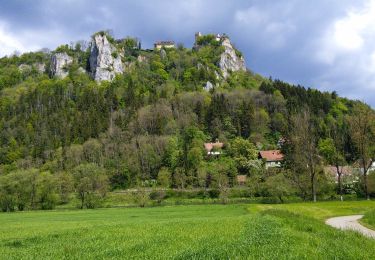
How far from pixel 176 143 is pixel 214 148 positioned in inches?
551

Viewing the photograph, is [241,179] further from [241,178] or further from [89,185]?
[89,185]

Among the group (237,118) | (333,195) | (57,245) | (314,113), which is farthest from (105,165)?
(57,245)

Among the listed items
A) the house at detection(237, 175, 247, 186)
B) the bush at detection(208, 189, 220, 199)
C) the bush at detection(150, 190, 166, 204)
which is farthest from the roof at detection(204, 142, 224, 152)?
the bush at detection(150, 190, 166, 204)

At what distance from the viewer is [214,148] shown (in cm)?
13838

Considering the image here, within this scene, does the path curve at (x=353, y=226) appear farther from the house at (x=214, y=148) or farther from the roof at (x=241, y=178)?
the house at (x=214, y=148)

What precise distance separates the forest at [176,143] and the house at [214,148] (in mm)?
2443

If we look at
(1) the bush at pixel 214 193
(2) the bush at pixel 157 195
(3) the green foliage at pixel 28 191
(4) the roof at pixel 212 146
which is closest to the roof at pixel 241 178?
(1) the bush at pixel 214 193

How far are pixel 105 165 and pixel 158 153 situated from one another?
17.6 metres

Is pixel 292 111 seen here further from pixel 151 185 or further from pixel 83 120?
pixel 83 120

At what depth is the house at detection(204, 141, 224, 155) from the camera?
135 metres

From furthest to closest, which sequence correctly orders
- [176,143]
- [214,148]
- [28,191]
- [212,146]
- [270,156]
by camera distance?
[212,146] → [214,148] → [270,156] → [176,143] → [28,191]

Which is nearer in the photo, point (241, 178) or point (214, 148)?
point (241, 178)

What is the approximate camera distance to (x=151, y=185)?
120m

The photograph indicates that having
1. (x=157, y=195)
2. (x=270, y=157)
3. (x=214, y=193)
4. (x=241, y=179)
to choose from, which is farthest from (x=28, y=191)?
(x=270, y=157)
